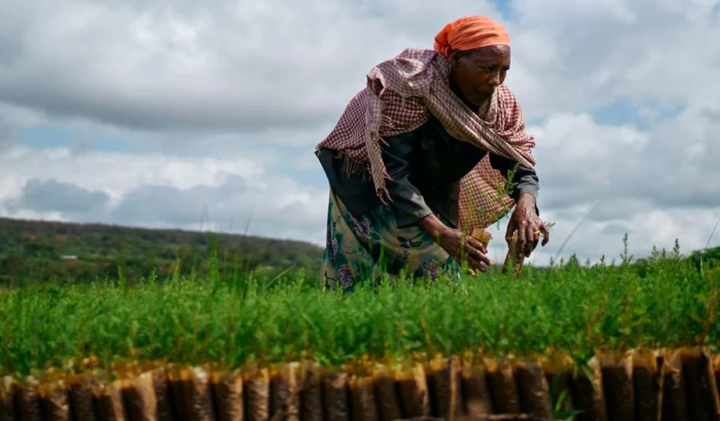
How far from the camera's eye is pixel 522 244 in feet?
19.8

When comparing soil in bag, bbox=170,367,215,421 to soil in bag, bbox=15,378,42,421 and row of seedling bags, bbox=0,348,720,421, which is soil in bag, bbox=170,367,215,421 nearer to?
row of seedling bags, bbox=0,348,720,421

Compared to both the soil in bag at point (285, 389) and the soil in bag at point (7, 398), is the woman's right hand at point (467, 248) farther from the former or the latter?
the soil in bag at point (7, 398)

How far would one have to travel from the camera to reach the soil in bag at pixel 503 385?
13.2 feet

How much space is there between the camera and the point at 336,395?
3.98 metres

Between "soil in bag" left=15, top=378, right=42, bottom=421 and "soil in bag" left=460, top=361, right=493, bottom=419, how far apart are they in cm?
173

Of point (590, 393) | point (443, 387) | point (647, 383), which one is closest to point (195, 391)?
point (443, 387)

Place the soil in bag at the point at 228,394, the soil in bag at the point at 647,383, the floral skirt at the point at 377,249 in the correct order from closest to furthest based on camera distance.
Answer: the soil in bag at the point at 228,394 → the soil in bag at the point at 647,383 → the floral skirt at the point at 377,249

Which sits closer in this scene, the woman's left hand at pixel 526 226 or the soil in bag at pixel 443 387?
the soil in bag at pixel 443 387

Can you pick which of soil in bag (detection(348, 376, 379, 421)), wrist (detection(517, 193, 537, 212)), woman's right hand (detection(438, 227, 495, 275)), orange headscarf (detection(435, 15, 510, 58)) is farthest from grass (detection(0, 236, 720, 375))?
orange headscarf (detection(435, 15, 510, 58))

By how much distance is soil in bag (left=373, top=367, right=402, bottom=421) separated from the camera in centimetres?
399

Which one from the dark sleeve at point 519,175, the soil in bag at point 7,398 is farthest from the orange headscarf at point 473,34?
the soil in bag at point 7,398

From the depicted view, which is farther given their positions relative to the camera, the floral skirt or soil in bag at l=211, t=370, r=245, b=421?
the floral skirt

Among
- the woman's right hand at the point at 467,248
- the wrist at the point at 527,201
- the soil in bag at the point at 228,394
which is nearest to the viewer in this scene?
the soil in bag at the point at 228,394

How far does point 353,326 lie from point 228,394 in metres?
0.59
